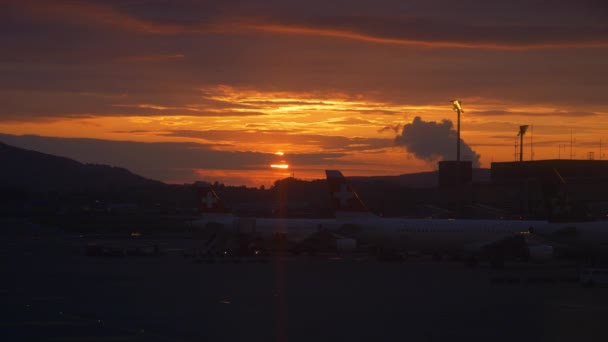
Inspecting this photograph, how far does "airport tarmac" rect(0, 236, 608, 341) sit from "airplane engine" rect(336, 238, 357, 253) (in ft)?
31.1

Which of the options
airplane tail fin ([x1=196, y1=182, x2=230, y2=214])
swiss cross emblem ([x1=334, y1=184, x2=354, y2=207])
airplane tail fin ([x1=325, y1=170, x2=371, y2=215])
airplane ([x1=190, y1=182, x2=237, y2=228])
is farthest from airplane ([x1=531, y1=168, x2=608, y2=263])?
airplane tail fin ([x1=196, y1=182, x2=230, y2=214])

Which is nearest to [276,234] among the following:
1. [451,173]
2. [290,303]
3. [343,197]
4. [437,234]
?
[343,197]

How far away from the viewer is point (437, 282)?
39.6 meters

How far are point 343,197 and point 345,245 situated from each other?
3.53 metres

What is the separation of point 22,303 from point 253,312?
345 inches

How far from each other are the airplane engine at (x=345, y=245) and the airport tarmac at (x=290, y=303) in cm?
949

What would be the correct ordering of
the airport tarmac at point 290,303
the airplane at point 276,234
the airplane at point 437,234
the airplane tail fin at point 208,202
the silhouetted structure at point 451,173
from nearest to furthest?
the airport tarmac at point 290,303
the airplane at point 437,234
the airplane at point 276,234
the airplane tail fin at point 208,202
the silhouetted structure at point 451,173

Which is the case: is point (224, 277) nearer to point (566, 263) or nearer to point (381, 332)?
point (381, 332)

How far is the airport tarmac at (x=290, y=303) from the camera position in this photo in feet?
75.0

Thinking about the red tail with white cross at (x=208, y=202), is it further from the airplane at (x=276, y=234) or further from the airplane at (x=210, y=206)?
the airplane at (x=276, y=234)

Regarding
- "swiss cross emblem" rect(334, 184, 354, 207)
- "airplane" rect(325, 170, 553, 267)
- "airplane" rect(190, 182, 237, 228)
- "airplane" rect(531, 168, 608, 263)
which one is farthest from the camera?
"airplane" rect(190, 182, 237, 228)

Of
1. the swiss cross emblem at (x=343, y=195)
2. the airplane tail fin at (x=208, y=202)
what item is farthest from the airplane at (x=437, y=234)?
the airplane tail fin at (x=208, y=202)

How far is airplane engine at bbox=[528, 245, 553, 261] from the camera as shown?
5284cm

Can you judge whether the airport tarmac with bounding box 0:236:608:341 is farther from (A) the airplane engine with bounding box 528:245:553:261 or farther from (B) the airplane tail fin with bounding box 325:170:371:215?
(B) the airplane tail fin with bounding box 325:170:371:215
